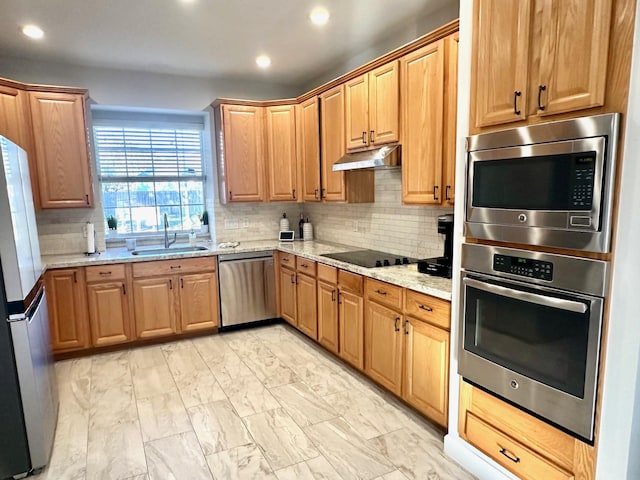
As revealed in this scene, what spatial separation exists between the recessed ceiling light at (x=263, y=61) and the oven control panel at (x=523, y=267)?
9.82 feet

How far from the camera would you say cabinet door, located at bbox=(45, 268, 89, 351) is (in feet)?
11.4

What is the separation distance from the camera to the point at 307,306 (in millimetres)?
3812

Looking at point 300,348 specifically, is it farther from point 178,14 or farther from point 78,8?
point 78,8

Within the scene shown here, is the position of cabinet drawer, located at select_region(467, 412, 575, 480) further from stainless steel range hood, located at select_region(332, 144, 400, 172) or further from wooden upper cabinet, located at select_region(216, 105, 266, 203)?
wooden upper cabinet, located at select_region(216, 105, 266, 203)

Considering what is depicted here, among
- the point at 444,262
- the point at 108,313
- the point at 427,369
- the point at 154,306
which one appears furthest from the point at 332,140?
the point at 108,313

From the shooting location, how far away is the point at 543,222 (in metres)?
1.63

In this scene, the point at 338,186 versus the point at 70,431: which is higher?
the point at 338,186

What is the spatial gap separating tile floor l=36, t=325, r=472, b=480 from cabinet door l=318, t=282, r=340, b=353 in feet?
0.56

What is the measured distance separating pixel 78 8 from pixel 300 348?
3.17 metres

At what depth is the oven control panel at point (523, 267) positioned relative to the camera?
5.40 ft

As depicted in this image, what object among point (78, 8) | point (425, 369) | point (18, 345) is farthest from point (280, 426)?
point (78, 8)

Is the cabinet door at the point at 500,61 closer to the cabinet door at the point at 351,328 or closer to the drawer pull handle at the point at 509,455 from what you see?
the drawer pull handle at the point at 509,455

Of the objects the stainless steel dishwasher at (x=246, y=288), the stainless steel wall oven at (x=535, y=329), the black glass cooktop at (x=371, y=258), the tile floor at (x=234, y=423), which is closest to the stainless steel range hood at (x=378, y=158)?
the black glass cooktop at (x=371, y=258)

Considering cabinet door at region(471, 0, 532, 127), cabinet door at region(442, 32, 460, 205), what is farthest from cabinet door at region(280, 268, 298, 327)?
cabinet door at region(471, 0, 532, 127)
